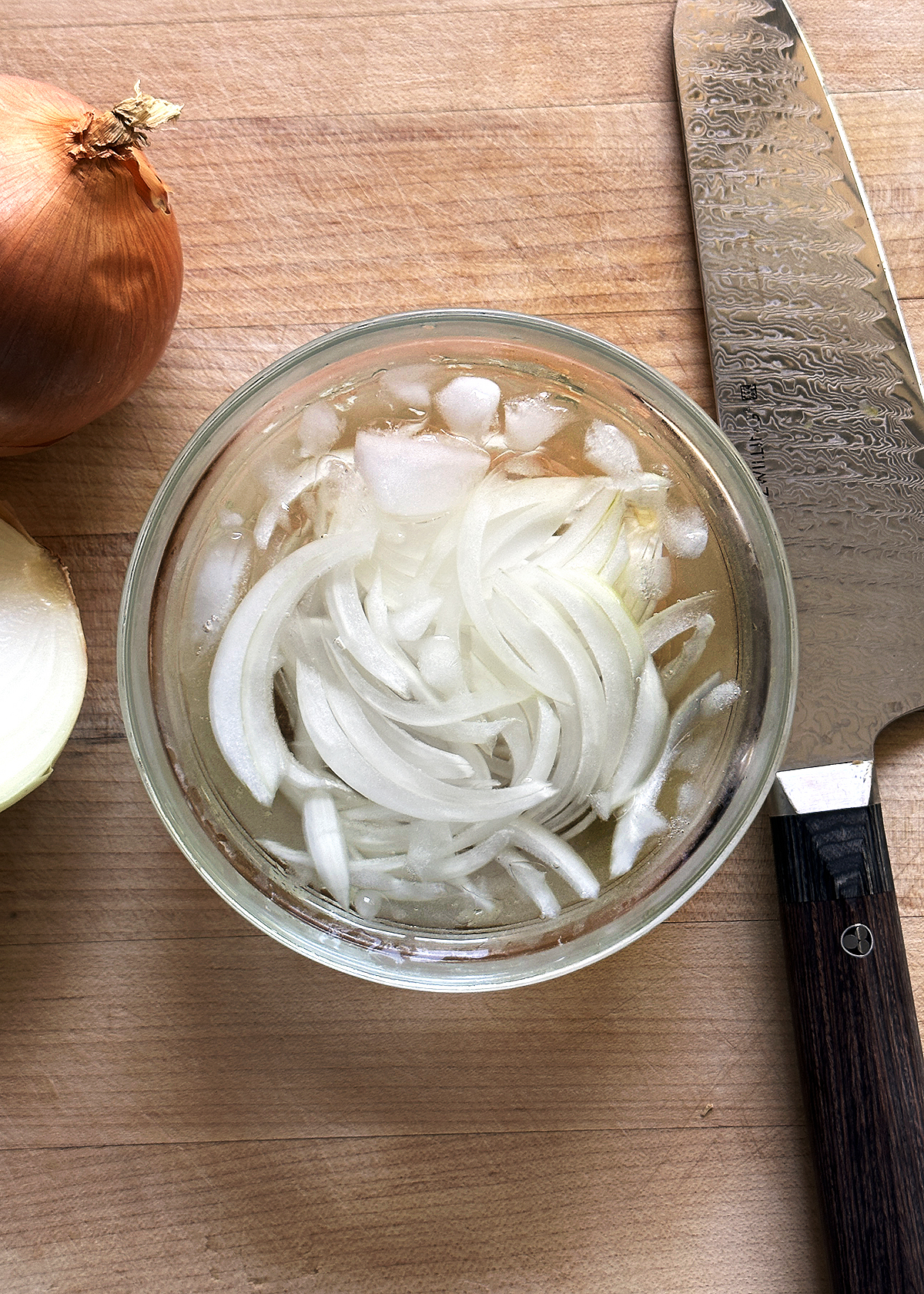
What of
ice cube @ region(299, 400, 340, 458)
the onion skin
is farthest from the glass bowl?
the onion skin

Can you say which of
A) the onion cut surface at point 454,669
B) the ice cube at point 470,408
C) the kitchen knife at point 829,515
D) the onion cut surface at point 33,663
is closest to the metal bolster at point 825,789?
the kitchen knife at point 829,515

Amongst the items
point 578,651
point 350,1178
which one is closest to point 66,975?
point 350,1178

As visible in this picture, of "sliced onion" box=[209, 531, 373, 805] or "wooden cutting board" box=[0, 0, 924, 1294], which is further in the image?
"wooden cutting board" box=[0, 0, 924, 1294]

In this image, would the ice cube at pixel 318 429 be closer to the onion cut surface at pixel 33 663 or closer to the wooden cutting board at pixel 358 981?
the wooden cutting board at pixel 358 981

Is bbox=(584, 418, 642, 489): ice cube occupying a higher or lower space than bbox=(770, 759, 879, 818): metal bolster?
higher

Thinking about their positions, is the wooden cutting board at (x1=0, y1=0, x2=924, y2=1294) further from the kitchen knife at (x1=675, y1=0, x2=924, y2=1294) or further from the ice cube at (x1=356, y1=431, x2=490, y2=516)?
the ice cube at (x1=356, y1=431, x2=490, y2=516)

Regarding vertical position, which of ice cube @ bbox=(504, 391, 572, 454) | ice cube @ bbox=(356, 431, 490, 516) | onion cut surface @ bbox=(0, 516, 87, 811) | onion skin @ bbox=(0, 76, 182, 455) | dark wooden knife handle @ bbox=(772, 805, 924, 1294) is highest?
onion skin @ bbox=(0, 76, 182, 455)
